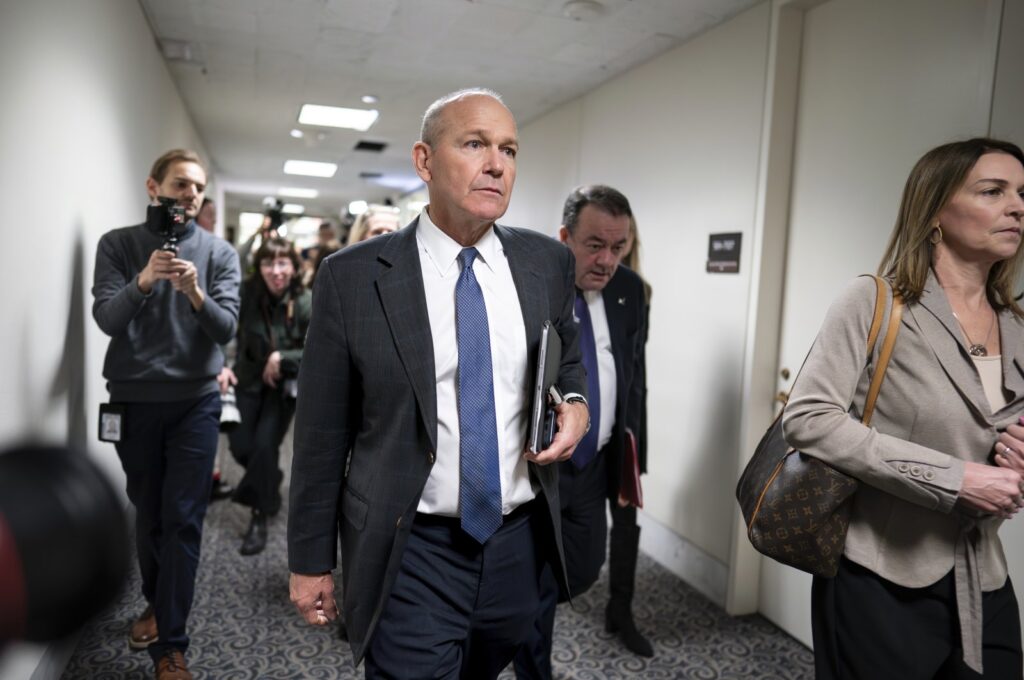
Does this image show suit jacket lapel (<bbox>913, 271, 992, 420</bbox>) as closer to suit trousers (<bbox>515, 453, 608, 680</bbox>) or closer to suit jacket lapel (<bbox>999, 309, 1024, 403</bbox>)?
suit jacket lapel (<bbox>999, 309, 1024, 403</bbox>)

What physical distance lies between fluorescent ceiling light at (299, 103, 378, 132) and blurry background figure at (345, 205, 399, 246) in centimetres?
352

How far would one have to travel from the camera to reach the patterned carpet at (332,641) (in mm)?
2746

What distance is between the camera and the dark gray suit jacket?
56.6 inches

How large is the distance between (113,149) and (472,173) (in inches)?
103

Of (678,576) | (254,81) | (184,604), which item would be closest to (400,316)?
(184,604)

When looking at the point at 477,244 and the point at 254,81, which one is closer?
the point at 477,244

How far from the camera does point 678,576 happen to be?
152 inches

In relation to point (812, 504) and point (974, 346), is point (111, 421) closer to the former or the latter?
point (812, 504)

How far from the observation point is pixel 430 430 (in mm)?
1421

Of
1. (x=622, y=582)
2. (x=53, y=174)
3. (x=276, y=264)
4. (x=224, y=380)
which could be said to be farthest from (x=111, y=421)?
(x=622, y=582)

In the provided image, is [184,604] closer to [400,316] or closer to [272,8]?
[400,316]

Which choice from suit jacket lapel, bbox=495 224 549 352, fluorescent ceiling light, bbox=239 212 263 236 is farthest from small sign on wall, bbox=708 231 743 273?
fluorescent ceiling light, bbox=239 212 263 236

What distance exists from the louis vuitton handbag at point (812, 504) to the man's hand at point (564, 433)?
44 cm

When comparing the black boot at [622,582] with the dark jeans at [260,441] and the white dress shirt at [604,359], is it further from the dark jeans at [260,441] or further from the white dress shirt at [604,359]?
the dark jeans at [260,441]
